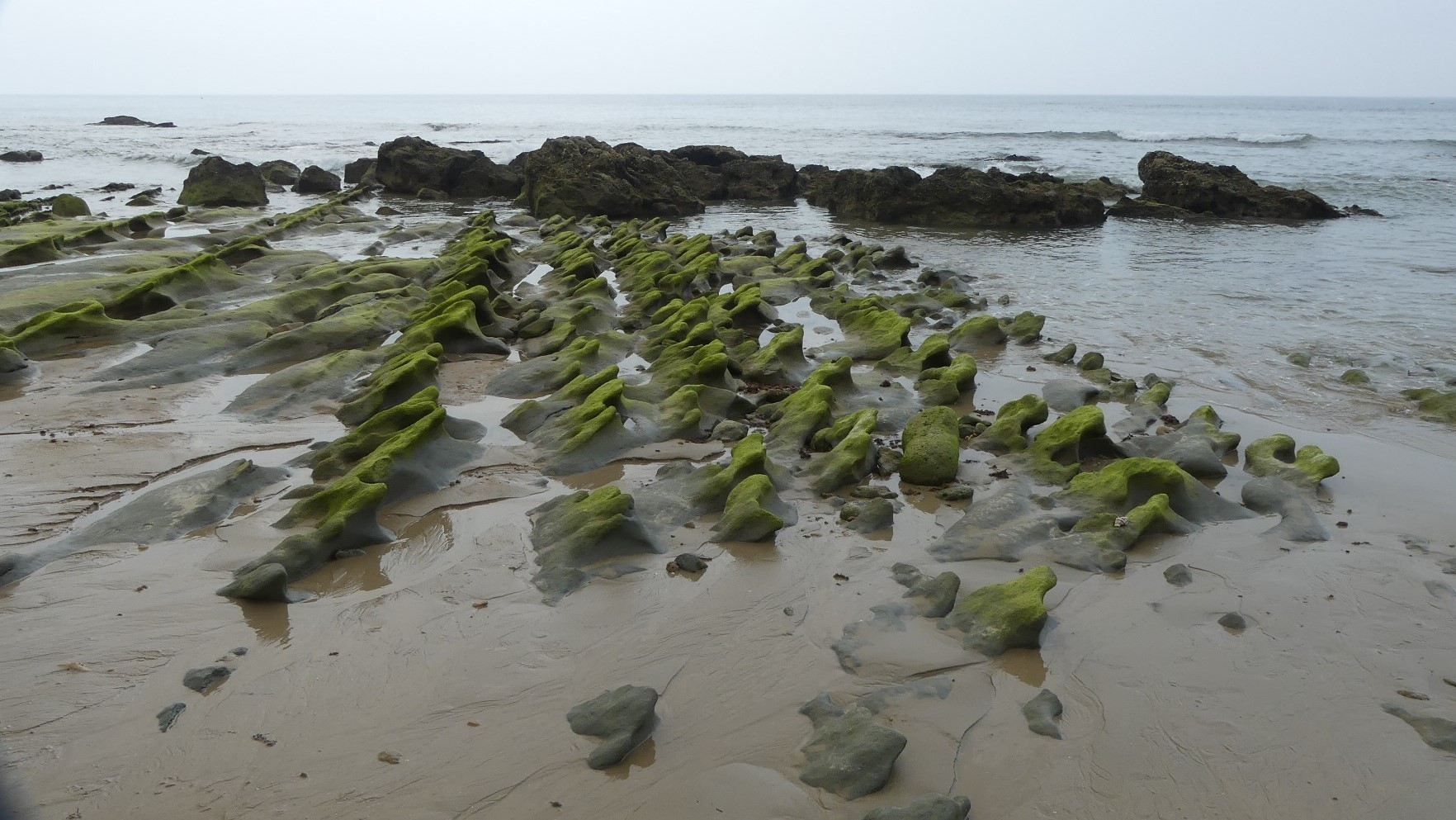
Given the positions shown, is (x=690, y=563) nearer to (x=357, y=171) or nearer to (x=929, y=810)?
(x=929, y=810)

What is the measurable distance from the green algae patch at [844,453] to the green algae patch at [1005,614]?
1.80 m

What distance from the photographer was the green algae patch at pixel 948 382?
351 inches

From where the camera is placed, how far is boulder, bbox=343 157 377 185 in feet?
105

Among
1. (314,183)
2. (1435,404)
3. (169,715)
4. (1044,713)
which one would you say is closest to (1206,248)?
(1435,404)

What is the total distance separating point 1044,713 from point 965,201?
68.4 ft

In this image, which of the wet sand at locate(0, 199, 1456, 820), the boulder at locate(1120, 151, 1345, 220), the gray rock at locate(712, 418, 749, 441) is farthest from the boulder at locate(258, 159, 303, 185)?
the gray rock at locate(712, 418, 749, 441)

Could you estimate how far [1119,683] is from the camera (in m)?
4.48

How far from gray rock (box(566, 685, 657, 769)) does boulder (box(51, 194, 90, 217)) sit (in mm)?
22129

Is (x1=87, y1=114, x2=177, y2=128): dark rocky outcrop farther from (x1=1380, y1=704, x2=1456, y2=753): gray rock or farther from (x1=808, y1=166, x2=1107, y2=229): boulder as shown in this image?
(x1=1380, y1=704, x2=1456, y2=753): gray rock

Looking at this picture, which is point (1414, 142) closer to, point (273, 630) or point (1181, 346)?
point (1181, 346)

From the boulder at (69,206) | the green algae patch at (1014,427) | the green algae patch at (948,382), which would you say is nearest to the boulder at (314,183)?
the boulder at (69,206)

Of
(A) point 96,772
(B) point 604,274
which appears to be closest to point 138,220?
(B) point 604,274

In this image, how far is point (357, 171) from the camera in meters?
32.3

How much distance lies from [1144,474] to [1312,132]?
216 feet
